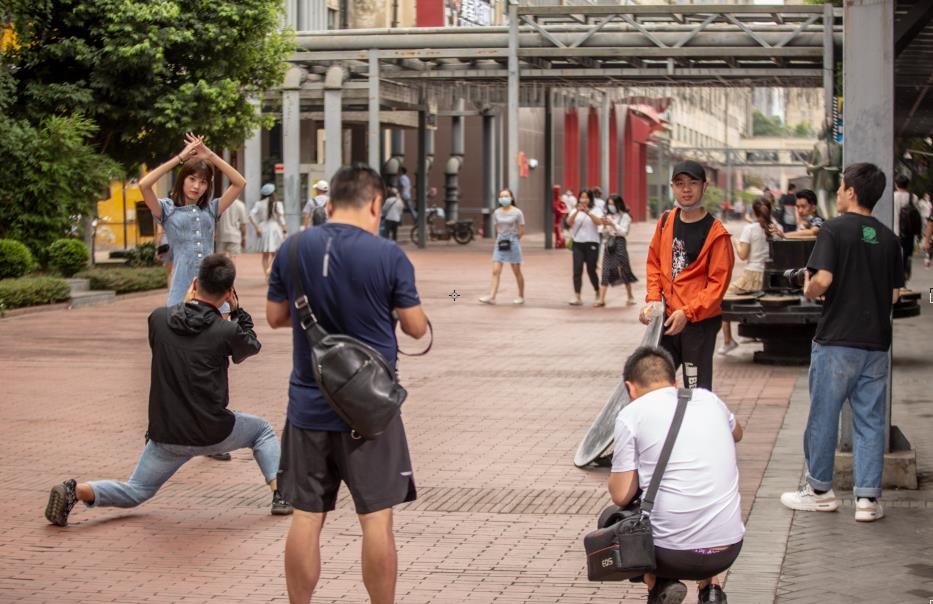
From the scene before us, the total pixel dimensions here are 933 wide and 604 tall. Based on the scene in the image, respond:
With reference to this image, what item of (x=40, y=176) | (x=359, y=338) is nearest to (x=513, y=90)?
(x=40, y=176)

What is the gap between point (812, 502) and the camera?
7.43m

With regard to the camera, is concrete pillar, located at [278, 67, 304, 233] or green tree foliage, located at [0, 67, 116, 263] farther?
concrete pillar, located at [278, 67, 304, 233]

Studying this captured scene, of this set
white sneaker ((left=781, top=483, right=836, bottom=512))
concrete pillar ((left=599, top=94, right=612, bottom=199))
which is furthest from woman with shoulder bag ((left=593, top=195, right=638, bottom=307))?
concrete pillar ((left=599, top=94, right=612, bottom=199))

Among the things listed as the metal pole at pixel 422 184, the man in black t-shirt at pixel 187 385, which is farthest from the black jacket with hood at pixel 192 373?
the metal pole at pixel 422 184

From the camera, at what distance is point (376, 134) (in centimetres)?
3444

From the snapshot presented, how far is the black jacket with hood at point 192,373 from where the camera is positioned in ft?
23.8

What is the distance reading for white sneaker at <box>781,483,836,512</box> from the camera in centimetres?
743

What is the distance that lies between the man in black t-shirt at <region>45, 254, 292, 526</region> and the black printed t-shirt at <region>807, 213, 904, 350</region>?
2.82 meters

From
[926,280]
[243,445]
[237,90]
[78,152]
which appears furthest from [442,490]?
[926,280]

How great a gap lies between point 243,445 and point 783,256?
7154mm

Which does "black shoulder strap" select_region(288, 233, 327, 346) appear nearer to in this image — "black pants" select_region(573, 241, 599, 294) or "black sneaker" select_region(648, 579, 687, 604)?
"black sneaker" select_region(648, 579, 687, 604)

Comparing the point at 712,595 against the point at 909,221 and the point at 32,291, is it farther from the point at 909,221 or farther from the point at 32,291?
the point at 909,221

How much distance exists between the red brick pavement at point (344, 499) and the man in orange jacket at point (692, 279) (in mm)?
872

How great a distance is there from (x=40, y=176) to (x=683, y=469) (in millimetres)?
18604
